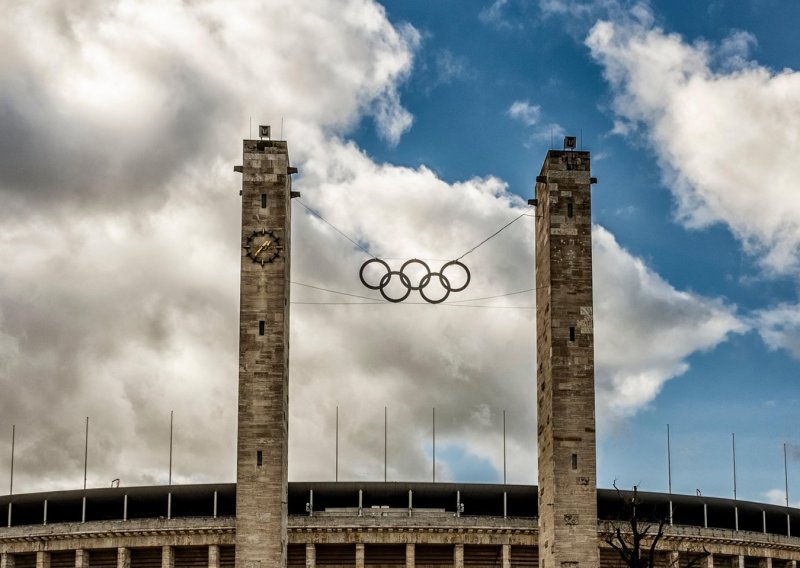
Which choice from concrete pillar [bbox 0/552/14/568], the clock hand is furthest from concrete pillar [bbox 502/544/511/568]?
concrete pillar [bbox 0/552/14/568]

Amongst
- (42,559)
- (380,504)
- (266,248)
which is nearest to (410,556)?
(380,504)

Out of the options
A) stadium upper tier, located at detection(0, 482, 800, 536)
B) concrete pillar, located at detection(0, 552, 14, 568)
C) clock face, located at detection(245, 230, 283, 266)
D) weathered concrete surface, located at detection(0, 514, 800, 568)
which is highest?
clock face, located at detection(245, 230, 283, 266)

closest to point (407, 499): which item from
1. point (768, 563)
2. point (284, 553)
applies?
point (284, 553)

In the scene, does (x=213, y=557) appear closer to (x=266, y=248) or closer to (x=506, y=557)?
(x=506, y=557)

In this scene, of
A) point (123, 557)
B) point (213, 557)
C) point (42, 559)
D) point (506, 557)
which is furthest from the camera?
point (42, 559)

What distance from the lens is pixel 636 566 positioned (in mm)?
46438

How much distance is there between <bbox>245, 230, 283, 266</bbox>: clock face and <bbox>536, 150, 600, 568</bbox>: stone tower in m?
15.3

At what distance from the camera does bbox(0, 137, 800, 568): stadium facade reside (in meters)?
67.6

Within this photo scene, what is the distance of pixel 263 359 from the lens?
68.4 m

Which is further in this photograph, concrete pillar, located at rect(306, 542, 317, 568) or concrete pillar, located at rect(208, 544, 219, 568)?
concrete pillar, located at rect(306, 542, 317, 568)

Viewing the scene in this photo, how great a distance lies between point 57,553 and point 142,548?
6.25 metres

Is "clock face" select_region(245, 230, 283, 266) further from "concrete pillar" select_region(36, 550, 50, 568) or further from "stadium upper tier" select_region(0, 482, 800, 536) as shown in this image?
"concrete pillar" select_region(36, 550, 50, 568)

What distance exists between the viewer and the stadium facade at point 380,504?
67.6 m

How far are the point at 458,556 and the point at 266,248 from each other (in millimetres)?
23950
